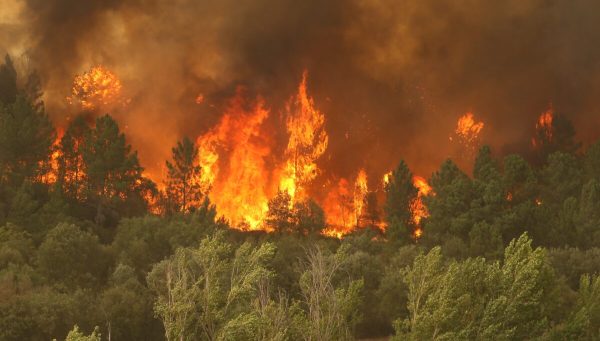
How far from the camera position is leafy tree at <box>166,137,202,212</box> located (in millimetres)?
90625

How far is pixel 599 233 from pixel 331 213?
37.0m

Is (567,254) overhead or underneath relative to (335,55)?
underneath

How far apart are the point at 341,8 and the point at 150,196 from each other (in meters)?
44.4

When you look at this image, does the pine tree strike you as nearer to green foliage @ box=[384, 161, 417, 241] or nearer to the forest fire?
green foliage @ box=[384, 161, 417, 241]

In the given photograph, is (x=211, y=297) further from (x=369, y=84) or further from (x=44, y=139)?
(x=369, y=84)

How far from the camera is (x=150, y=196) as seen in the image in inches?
3671

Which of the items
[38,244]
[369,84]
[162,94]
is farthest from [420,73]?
[38,244]

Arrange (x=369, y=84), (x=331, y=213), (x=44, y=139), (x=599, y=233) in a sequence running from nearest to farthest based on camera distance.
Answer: (x=599, y=233)
(x=44, y=139)
(x=331, y=213)
(x=369, y=84)

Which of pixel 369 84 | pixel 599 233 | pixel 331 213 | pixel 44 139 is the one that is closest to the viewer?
pixel 599 233

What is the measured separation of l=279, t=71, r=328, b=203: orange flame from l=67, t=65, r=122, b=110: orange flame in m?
22.8

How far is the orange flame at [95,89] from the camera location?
108125 mm

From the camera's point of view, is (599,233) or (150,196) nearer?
(599,233)

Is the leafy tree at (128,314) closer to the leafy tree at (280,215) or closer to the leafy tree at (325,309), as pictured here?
the leafy tree at (325,309)

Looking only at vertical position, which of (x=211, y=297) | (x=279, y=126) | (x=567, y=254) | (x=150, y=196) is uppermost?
(x=279, y=126)
